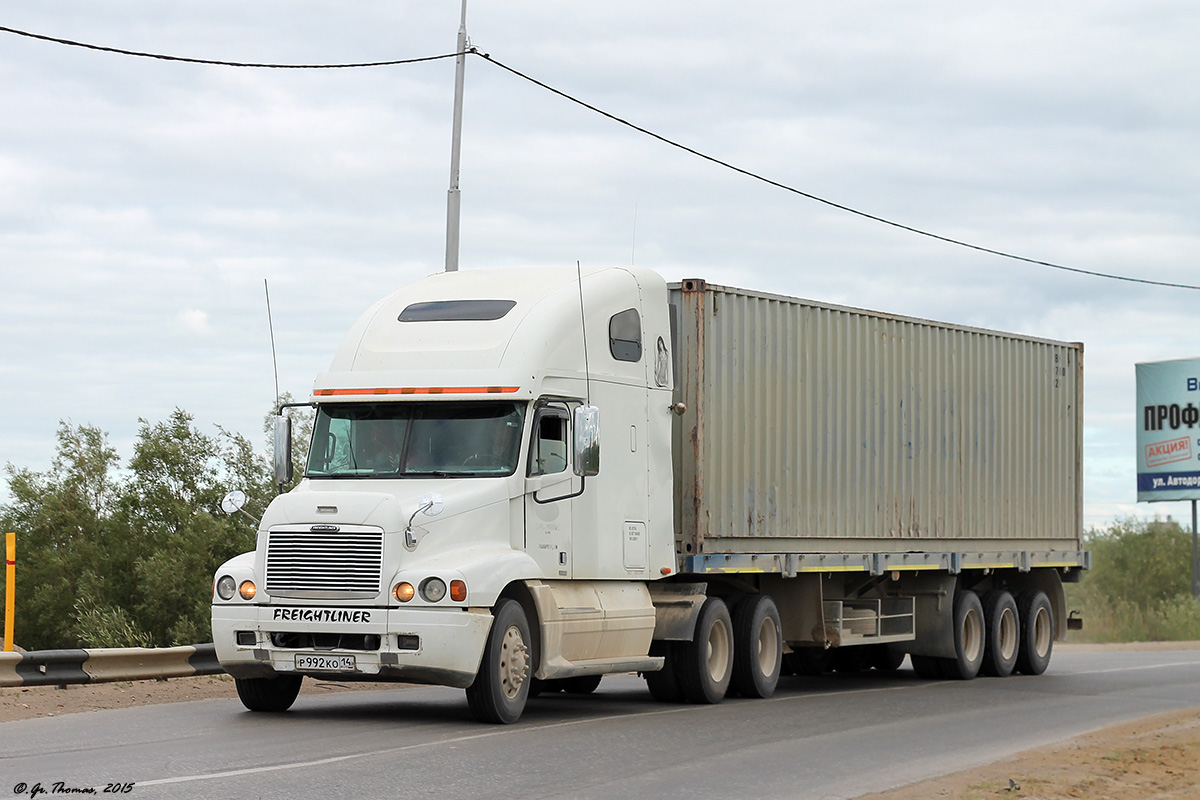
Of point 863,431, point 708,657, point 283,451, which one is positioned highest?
point 863,431

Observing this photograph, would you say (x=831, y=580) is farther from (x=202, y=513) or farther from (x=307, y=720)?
(x=202, y=513)

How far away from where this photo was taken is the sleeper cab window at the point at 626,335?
49.8 ft

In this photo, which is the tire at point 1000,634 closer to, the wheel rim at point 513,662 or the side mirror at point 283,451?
the wheel rim at point 513,662

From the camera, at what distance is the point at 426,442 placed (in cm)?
1375

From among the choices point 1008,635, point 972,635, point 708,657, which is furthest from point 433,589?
point 1008,635

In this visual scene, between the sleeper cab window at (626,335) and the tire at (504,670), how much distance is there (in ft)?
9.60

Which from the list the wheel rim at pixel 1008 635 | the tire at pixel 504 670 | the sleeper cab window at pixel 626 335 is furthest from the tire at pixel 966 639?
the tire at pixel 504 670

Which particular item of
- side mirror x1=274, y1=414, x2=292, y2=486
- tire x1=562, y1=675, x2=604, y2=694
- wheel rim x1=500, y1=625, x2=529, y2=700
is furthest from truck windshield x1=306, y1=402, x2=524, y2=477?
tire x1=562, y1=675, x2=604, y2=694

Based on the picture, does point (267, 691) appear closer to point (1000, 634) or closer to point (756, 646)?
point (756, 646)

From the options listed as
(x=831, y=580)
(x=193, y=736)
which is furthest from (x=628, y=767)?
(x=831, y=580)

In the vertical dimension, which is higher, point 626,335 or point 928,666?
point 626,335

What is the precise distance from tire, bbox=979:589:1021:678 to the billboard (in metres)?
30.3

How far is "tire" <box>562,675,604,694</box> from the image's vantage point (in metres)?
17.3

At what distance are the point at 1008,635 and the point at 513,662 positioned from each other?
10915mm
